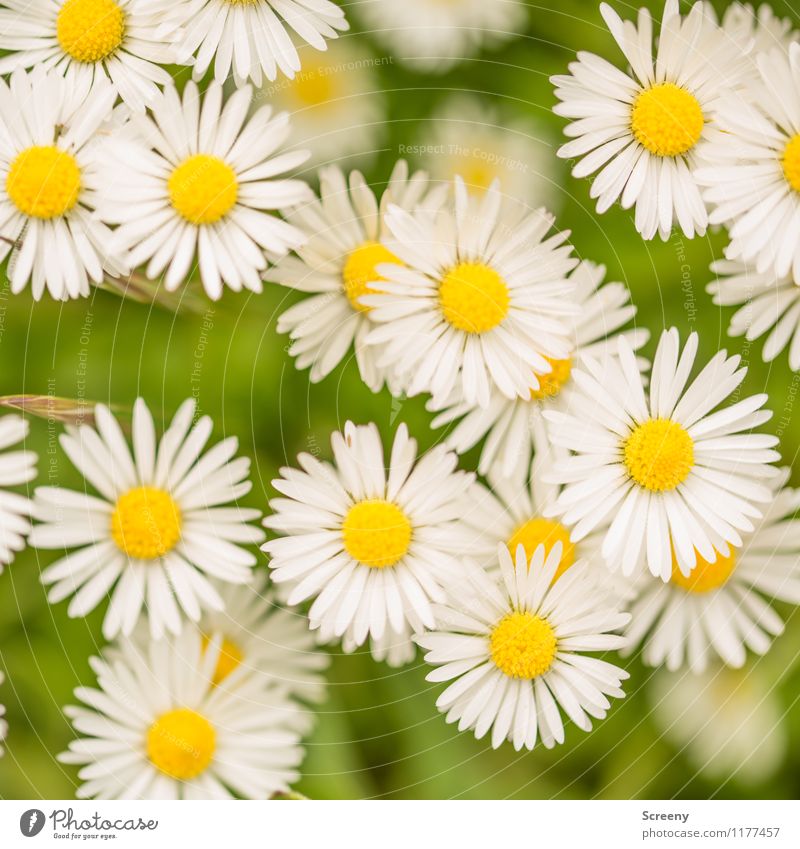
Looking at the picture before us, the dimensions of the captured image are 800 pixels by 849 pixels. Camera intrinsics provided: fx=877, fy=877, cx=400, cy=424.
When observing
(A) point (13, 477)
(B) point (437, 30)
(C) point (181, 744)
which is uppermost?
(B) point (437, 30)

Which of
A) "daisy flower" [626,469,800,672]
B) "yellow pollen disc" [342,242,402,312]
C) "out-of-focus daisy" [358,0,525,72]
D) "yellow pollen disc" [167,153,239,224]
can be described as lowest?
"daisy flower" [626,469,800,672]

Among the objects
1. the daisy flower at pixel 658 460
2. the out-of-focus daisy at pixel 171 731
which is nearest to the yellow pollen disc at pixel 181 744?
the out-of-focus daisy at pixel 171 731

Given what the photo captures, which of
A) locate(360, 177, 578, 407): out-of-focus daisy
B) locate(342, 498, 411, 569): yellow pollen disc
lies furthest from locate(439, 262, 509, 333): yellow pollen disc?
locate(342, 498, 411, 569): yellow pollen disc

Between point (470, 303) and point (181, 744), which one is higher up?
point (470, 303)

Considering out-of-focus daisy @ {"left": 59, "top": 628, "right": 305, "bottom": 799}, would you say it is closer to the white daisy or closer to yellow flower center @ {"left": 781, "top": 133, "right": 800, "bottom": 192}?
the white daisy

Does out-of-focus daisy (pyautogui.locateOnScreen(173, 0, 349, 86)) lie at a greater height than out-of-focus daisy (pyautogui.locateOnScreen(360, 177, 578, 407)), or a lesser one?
greater

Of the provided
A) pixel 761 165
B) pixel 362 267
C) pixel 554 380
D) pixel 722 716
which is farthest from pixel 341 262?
pixel 722 716

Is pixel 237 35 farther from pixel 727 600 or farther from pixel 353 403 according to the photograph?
pixel 727 600
